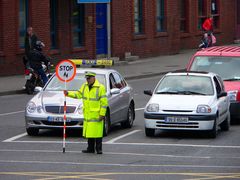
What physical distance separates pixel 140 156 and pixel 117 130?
4.90m

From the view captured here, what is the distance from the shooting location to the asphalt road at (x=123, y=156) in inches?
585

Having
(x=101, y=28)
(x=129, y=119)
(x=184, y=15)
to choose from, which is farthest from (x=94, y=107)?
Answer: (x=184, y=15)

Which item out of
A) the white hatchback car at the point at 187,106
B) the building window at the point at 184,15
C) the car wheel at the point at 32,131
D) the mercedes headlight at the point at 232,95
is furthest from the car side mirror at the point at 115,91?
the building window at the point at 184,15

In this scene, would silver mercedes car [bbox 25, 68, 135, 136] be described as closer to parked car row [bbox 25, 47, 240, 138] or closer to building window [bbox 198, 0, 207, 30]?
parked car row [bbox 25, 47, 240, 138]

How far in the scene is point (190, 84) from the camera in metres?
21.4

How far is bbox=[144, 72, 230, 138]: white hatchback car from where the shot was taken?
20.1 m

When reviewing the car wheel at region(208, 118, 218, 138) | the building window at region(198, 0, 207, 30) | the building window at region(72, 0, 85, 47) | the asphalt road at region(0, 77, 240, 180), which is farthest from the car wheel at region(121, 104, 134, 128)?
the building window at region(198, 0, 207, 30)

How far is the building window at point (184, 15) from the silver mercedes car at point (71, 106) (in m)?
28.7

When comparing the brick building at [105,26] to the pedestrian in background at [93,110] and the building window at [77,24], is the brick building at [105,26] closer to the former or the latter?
the building window at [77,24]

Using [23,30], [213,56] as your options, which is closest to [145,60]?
[23,30]

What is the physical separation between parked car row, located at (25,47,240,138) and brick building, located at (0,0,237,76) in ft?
43.2

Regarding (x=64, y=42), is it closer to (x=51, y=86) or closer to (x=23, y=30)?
(x=23, y=30)

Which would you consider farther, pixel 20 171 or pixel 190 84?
pixel 190 84

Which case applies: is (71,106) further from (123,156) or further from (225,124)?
(225,124)
